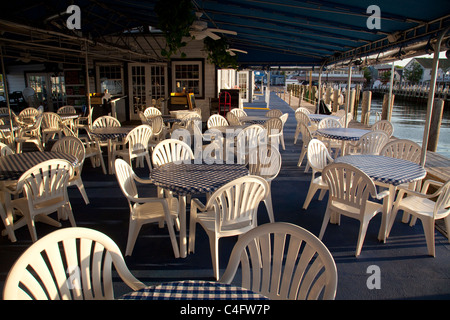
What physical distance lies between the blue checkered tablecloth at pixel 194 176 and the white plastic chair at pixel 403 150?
2359 mm

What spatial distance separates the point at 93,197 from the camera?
4523 millimetres

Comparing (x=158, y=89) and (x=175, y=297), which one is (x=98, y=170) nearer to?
(x=175, y=297)

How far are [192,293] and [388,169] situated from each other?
276 centimetres

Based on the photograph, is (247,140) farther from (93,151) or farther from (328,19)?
(93,151)

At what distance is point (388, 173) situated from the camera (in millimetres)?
3158

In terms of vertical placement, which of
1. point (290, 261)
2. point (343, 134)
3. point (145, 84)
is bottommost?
point (290, 261)

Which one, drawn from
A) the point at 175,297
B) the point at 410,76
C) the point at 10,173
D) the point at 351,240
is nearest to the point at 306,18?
the point at 351,240

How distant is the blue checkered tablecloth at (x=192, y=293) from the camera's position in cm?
131

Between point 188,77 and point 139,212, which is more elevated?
point 188,77

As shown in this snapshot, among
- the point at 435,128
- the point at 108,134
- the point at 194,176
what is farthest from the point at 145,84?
the point at 194,176

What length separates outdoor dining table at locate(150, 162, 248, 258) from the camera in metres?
2.70

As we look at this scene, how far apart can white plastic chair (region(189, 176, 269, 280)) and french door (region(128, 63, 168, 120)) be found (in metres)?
10.8

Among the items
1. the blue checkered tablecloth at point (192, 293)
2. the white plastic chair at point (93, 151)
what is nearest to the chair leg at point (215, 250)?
the blue checkered tablecloth at point (192, 293)
